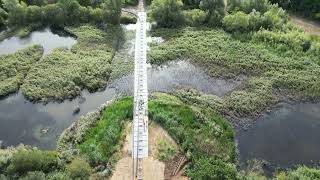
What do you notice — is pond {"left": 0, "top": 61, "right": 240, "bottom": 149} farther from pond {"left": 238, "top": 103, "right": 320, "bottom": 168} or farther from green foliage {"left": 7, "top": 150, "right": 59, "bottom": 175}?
pond {"left": 238, "top": 103, "right": 320, "bottom": 168}

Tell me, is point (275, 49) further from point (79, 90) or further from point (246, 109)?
point (79, 90)

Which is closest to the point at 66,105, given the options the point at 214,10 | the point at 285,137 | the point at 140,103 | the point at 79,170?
the point at 140,103

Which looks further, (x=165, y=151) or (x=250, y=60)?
(x=250, y=60)

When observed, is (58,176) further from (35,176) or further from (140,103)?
(140,103)

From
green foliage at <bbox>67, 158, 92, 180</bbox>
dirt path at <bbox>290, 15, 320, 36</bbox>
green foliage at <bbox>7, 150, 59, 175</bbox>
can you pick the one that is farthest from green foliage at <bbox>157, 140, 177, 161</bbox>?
dirt path at <bbox>290, 15, 320, 36</bbox>

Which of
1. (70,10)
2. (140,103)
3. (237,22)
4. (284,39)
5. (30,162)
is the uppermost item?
(70,10)

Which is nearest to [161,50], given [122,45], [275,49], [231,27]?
[122,45]

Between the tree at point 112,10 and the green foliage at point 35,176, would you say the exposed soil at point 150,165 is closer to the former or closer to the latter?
the green foliage at point 35,176
